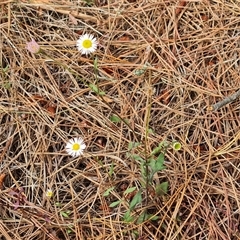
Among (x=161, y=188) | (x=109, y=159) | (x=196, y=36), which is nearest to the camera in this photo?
(x=161, y=188)

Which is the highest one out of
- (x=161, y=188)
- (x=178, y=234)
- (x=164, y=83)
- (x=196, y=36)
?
(x=196, y=36)

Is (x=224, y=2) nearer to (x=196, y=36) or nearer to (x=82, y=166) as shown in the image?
(x=196, y=36)

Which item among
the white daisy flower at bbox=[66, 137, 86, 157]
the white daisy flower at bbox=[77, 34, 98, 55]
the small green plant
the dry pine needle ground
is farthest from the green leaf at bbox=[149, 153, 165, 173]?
the white daisy flower at bbox=[77, 34, 98, 55]

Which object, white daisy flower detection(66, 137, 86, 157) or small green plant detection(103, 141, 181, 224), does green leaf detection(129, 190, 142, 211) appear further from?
white daisy flower detection(66, 137, 86, 157)

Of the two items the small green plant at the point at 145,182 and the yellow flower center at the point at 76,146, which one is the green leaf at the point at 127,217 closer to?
the small green plant at the point at 145,182

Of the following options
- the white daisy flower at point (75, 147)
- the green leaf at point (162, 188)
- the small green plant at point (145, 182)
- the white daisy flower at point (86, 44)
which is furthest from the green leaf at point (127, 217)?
the white daisy flower at point (86, 44)

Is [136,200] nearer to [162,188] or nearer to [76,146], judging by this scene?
[162,188]

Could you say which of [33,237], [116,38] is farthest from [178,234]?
[116,38]
